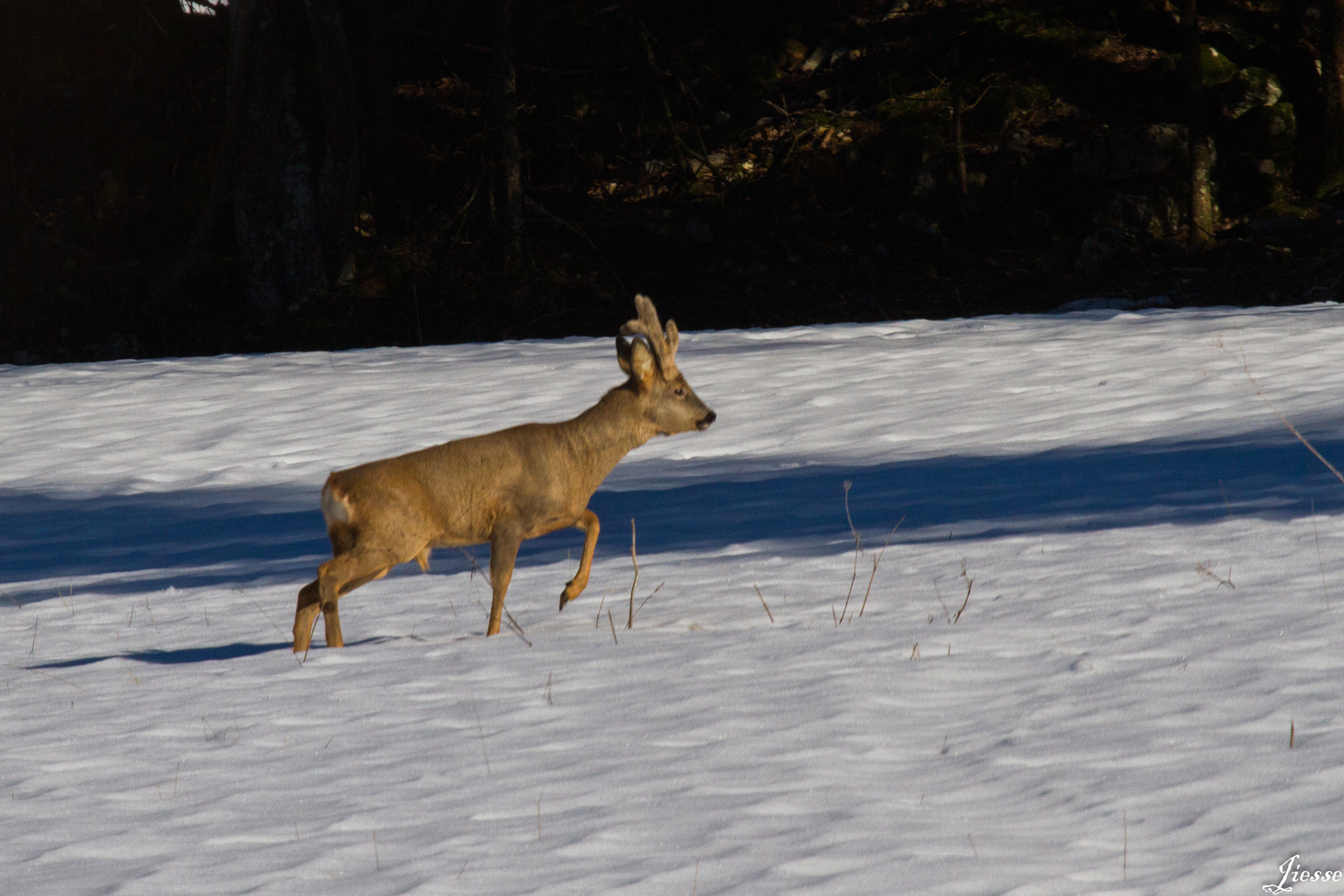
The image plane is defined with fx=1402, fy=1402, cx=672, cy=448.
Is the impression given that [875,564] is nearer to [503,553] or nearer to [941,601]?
[941,601]

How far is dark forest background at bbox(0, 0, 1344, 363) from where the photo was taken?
21.1m

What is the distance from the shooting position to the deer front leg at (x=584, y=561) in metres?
5.86

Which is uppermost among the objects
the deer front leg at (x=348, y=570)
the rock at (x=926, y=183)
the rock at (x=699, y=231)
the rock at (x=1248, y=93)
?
the rock at (x=1248, y=93)

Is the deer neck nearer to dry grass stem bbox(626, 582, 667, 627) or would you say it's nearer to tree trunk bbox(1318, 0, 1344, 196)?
dry grass stem bbox(626, 582, 667, 627)

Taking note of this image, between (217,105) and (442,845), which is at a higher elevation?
(217,105)

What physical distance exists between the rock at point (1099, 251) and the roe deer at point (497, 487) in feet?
53.7

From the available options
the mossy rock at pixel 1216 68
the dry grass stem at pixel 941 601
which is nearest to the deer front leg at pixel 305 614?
the dry grass stem at pixel 941 601

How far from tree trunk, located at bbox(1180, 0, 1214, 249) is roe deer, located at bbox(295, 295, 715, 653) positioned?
17214mm

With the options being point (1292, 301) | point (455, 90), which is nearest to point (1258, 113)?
point (1292, 301)

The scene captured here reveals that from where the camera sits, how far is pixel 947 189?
23.3 m

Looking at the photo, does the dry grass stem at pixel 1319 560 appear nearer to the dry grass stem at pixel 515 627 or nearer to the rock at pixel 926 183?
the dry grass stem at pixel 515 627

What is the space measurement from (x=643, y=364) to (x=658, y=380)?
0.42 feet

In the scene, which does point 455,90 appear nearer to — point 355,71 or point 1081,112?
point 355,71

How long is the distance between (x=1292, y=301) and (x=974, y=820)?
17.4m
